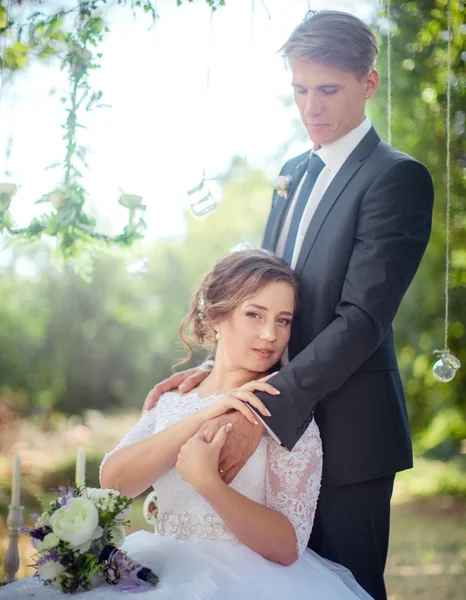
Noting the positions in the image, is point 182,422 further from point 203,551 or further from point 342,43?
point 342,43

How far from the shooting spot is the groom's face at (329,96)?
2090 mm

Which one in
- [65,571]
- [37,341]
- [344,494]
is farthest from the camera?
[37,341]

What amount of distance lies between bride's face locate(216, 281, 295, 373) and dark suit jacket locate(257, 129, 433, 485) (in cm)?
7

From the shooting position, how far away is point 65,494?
74.0 inches

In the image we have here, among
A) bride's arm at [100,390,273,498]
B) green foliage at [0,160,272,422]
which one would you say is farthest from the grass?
bride's arm at [100,390,273,498]

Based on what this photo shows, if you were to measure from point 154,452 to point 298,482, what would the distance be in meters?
0.41

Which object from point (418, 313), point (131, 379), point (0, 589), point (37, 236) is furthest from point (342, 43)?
point (131, 379)

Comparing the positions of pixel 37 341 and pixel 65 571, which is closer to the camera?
pixel 65 571

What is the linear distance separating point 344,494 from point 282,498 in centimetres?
23

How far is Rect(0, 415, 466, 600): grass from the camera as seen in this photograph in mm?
5832

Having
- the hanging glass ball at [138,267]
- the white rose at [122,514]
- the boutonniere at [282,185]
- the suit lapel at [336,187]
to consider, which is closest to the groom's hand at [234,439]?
the white rose at [122,514]

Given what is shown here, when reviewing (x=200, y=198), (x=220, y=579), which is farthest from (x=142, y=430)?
(x=200, y=198)

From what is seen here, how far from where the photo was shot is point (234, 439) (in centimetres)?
191

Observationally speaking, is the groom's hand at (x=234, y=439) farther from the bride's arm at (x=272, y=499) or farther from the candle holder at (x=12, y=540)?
the candle holder at (x=12, y=540)
